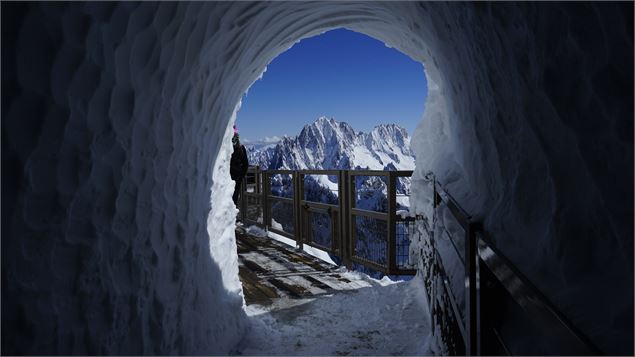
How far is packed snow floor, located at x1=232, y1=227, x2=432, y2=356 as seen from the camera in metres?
3.76

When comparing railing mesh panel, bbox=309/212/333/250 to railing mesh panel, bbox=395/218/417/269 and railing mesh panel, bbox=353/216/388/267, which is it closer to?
railing mesh panel, bbox=353/216/388/267

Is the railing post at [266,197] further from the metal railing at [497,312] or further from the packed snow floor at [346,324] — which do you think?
the metal railing at [497,312]

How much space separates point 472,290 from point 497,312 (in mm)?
172

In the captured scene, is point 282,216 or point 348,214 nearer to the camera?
point 348,214

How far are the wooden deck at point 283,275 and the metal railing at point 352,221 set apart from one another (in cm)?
38

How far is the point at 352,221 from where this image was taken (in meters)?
6.44

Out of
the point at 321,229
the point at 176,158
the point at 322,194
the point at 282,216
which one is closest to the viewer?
the point at 176,158

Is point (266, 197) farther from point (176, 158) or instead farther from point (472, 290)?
point (472, 290)

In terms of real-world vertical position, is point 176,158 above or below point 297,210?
above

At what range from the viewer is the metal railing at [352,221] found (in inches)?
235

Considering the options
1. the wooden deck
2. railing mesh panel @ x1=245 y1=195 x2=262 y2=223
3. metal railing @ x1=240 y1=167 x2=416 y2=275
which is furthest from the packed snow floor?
railing mesh panel @ x1=245 y1=195 x2=262 y2=223

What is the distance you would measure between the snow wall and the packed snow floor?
1.23 metres

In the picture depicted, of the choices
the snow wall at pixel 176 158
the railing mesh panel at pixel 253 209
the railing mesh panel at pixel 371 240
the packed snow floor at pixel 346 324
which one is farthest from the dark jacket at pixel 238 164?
the snow wall at pixel 176 158

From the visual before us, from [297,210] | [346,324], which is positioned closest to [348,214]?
Result: [297,210]
